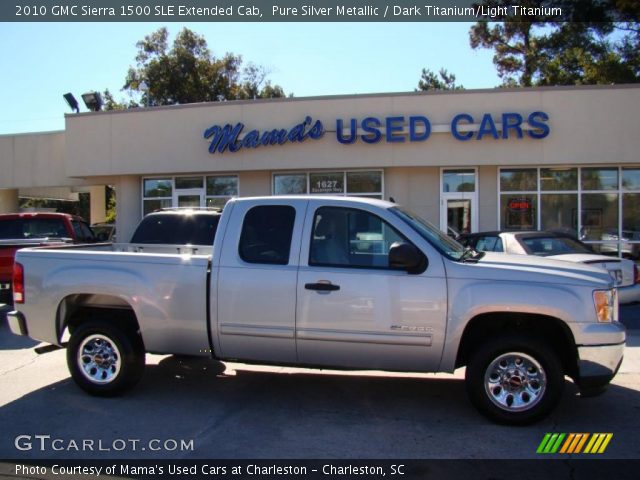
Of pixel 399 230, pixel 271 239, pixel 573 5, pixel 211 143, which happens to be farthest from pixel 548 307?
pixel 573 5

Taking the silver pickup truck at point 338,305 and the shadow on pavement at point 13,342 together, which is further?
the shadow on pavement at point 13,342

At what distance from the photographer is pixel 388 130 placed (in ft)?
50.5

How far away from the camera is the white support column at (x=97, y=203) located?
25141 mm

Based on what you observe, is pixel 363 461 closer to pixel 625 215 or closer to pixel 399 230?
pixel 399 230

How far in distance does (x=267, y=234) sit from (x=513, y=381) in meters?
2.56

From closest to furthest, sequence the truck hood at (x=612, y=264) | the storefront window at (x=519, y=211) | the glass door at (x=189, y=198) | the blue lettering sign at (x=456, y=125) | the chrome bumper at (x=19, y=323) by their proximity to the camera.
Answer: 1. the chrome bumper at (x=19, y=323)
2. the truck hood at (x=612, y=264)
3. the blue lettering sign at (x=456, y=125)
4. the storefront window at (x=519, y=211)
5. the glass door at (x=189, y=198)

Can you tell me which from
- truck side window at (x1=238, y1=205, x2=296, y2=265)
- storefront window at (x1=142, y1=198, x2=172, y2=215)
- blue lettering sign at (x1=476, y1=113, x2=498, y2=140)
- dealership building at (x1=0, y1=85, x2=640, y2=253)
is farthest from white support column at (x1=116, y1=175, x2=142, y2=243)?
truck side window at (x1=238, y1=205, x2=296, y2=265)

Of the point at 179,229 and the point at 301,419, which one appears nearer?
the point at 301,419

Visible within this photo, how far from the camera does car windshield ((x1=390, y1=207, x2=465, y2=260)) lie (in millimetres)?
4953

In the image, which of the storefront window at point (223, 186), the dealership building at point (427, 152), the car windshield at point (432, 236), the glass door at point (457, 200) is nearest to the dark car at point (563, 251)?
the car windshield at point (432, 236)

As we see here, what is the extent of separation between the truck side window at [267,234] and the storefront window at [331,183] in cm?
1103

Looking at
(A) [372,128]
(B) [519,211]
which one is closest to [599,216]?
(B) [519,211]

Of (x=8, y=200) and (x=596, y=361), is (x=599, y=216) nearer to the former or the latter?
(x=596, y=361)

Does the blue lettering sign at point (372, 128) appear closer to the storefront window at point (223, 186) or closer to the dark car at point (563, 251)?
the storefront window at point (223, 186)
